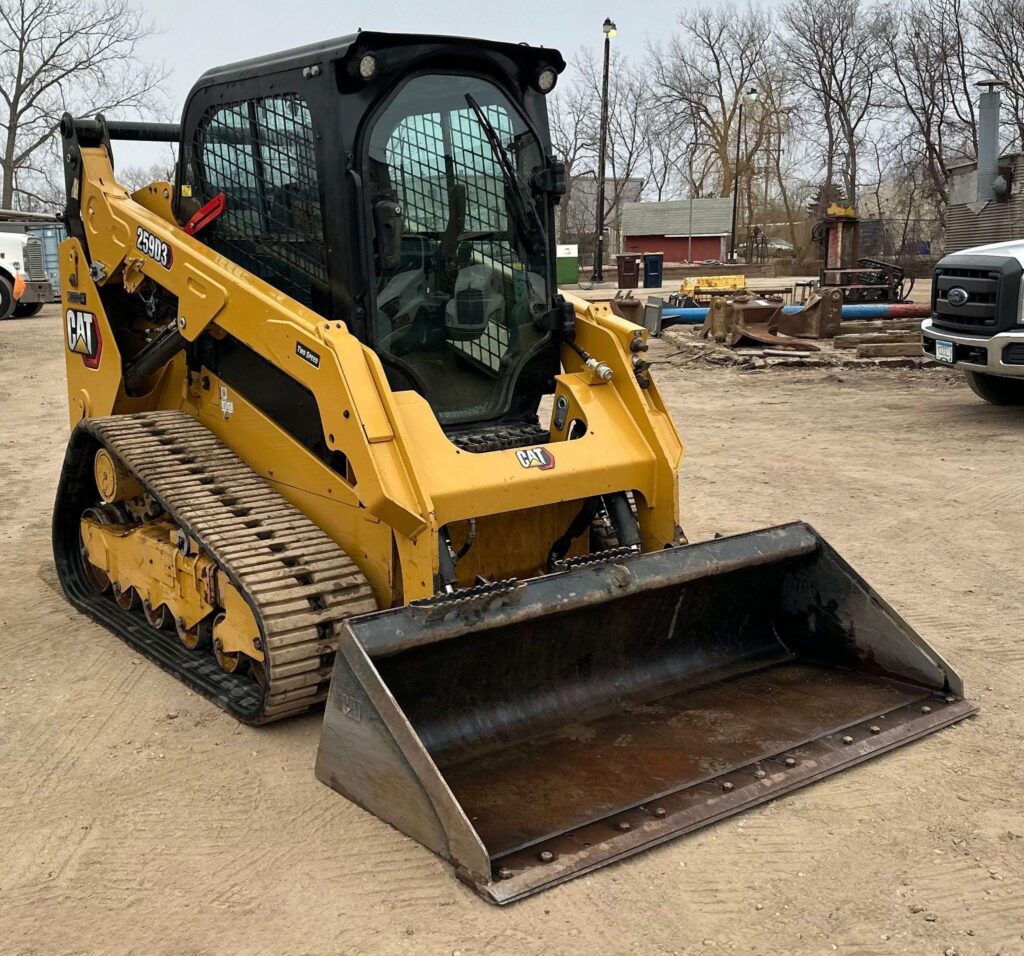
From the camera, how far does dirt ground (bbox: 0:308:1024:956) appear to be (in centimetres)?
315

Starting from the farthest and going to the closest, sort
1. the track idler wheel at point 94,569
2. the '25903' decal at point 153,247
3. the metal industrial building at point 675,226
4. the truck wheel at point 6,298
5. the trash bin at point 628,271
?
the metal industrial building at point 675,226, the trash bin at point 628,271, the truck wheel at point 6,298, the track idler wheel at point 94,569, the '25903' decal at point 153,247

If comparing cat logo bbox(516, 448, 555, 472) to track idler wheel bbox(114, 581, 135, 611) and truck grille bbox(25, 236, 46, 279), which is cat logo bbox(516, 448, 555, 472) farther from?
truck grille bbox(25, 236, 46, 279)

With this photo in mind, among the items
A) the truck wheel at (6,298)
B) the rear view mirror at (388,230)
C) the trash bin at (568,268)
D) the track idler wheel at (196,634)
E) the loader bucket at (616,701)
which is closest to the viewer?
the loader bucket at (616,701)

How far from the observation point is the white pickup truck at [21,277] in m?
22.5

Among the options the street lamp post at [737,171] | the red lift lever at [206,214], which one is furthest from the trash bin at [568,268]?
the red lift lever at [206,214]

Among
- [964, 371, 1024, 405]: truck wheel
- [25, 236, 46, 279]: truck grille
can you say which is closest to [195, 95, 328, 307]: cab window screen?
[964, 371, 1024, 405]: truck wheel

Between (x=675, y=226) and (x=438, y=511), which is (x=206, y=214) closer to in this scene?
(x=438, y=511)

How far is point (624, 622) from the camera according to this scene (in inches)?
179

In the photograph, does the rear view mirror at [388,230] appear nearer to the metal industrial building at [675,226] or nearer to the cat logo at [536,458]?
the cat logo at [536,458]

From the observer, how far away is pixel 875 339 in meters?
15.3

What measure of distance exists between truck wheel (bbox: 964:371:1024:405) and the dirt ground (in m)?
5.69

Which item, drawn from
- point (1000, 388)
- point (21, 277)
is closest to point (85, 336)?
point (1000, 388)

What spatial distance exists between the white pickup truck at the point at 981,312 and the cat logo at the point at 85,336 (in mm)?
7138

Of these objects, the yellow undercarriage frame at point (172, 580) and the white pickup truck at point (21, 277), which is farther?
the white pickup truck at point (21, 277)
